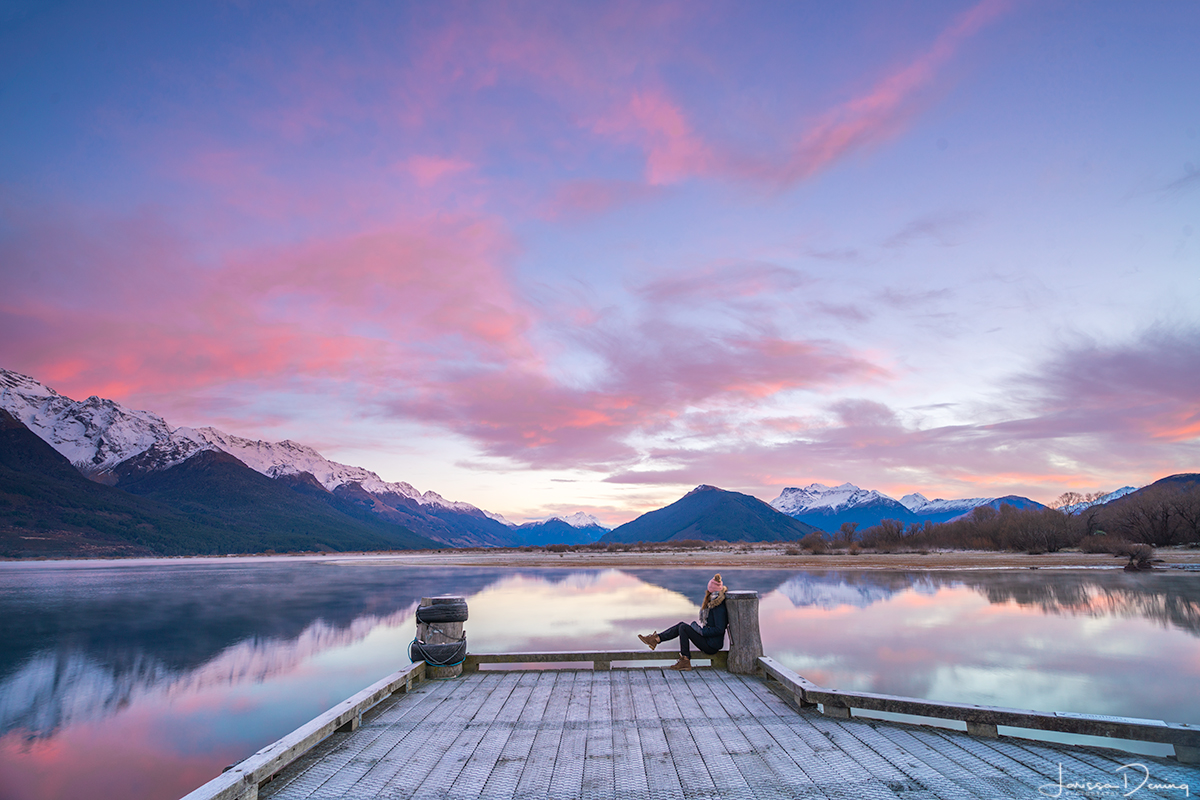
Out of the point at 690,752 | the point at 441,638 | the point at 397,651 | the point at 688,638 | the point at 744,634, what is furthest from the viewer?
the point at 397,651

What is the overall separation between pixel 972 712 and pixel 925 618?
→ 20.9 metres

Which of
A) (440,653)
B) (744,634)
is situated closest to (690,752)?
(744,634)

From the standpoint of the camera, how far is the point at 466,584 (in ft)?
151

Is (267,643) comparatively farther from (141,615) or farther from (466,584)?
(466,584)

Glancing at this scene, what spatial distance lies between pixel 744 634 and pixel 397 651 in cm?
1416

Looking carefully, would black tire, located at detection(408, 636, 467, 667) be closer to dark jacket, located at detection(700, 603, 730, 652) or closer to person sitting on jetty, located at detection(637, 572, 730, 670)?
person sitting on jetty, located at detection(637, 572, 730, 670)

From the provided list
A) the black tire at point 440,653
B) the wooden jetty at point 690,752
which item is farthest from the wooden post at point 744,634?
the black tire at point 440,653

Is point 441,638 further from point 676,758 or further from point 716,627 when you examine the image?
point 676,758

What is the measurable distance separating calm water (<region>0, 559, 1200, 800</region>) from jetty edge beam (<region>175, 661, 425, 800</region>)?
4.83 metres

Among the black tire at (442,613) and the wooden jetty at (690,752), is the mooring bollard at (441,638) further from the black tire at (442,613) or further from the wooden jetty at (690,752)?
the wooden jetty at (690,752)

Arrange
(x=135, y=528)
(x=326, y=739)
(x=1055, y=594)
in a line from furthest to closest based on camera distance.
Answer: (x=135, y=528) → (x=1055, y=594) → (x=326, y=739)

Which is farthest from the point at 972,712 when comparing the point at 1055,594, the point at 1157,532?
the point at 1157,532

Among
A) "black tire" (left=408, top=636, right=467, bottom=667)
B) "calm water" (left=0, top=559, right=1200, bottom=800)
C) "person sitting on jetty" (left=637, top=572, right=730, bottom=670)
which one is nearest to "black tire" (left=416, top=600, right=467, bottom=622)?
"black tire" (left=408, top=636, right=467, bottom=667)

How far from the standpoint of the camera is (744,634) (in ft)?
31.9
